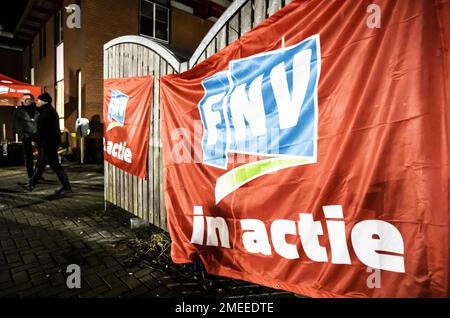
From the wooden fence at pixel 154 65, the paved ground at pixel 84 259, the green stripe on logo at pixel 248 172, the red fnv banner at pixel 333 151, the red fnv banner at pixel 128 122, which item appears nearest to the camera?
the red fnv banner at pixel 333 151

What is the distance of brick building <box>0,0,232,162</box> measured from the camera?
11.9m

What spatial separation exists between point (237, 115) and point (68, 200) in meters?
5.18

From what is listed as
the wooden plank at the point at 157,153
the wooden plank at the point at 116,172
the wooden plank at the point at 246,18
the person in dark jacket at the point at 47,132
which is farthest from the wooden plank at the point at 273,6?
the person in dark jacket at the point at 47,132

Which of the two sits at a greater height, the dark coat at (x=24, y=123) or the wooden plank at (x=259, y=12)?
the wooden plank at (x=259, y=12)

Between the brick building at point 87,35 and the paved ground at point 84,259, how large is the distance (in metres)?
6.36

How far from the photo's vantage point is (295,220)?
7.42 ft

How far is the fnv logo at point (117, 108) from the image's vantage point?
15.8ft

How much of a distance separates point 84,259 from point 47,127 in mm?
4204

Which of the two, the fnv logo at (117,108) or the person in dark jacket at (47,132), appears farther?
the person in dark jacket at (47,132)

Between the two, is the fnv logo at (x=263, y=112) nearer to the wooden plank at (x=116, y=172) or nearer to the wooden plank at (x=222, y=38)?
the wooden plank at (x=222, y=38)

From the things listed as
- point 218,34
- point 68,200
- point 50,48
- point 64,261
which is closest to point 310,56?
point 218,34

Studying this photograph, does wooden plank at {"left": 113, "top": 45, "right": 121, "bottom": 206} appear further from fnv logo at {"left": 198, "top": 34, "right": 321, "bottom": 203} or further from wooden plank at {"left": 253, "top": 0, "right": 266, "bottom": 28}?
wooden plank at {"left": 253, "top": 0, "right": 266, "bottom": 28}

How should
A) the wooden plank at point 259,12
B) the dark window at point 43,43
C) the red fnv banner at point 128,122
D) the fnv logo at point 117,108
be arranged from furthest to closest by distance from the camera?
the dark window at point 43,43 → the fnv logo at point 117,108 → the red fnv banner at point 128,122 → the wooden plank at point 259,12

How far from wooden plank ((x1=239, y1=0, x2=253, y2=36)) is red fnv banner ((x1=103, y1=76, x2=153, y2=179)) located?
1.71 m
